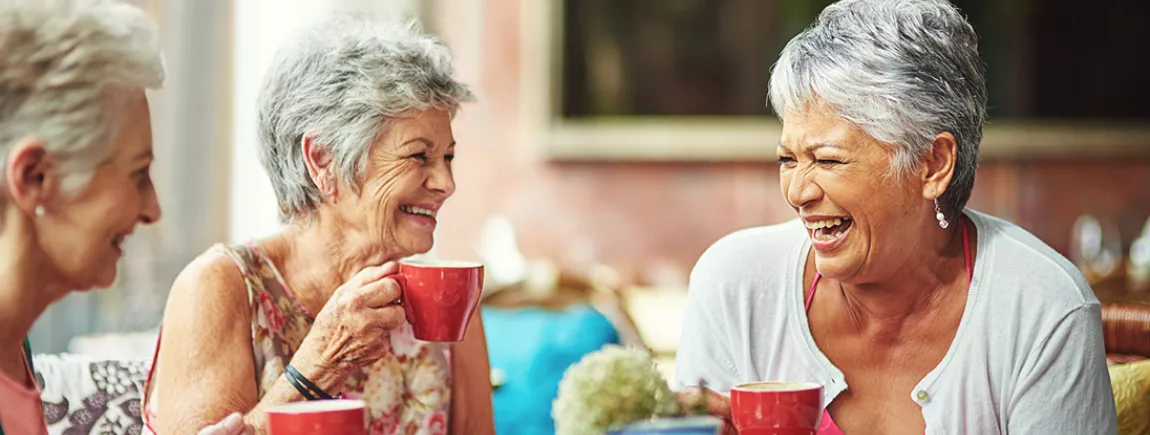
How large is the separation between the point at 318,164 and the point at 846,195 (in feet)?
2.57

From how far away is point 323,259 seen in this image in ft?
6.09

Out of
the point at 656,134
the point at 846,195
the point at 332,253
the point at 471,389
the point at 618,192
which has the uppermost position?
the point at 846,195

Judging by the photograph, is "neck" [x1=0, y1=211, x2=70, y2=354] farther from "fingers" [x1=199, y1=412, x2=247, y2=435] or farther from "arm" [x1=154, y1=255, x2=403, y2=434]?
"arm" [x1=154, y1=255, x2=403, y2=434]

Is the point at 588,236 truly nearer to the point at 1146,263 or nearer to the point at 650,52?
the point at 650,52

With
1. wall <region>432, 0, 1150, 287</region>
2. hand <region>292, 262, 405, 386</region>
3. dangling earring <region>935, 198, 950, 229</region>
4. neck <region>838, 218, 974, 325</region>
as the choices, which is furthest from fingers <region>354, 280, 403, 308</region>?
wall <region>432, 0, 1150, 287</region>

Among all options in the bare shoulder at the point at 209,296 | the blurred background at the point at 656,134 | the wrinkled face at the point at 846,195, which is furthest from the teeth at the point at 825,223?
the blurred background at the point at 656,134

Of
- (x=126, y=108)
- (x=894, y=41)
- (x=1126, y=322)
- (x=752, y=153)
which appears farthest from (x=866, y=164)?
(x=752, y=153)

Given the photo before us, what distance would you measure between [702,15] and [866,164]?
3.14 m

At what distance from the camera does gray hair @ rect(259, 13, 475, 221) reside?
178 cm

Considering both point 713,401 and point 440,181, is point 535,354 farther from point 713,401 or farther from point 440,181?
point 713,401

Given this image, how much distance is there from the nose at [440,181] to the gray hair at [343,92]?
95 mm

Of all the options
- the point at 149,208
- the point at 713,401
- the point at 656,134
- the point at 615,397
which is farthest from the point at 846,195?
the point at 656,134

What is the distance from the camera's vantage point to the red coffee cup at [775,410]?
1.36 meters

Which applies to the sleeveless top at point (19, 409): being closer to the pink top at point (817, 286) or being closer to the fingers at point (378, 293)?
the fingers at point (378, 293)
